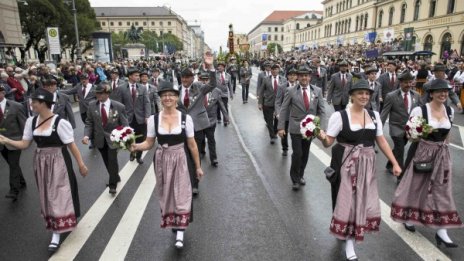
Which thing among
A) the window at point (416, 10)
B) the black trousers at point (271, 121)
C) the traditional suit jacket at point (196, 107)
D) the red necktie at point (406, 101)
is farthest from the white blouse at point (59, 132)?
the window at point (416, 10)

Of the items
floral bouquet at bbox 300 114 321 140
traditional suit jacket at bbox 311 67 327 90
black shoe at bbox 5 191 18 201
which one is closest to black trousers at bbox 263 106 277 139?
floral bouquet at bbox 300 114 321 140

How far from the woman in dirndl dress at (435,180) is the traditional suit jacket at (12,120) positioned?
6.21 m

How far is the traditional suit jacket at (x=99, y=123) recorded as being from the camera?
20.7 feet

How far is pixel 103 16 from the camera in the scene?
135375 millimetres

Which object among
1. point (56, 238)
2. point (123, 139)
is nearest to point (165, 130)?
point (123, 139)

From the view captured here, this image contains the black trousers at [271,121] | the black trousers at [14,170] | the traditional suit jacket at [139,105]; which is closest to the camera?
the black trousers at [14,170]

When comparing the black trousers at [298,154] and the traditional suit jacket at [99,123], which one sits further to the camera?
Answer: the traditional suit jacket at [99,123]

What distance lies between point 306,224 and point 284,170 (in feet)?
8.01

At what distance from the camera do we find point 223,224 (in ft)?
16.5

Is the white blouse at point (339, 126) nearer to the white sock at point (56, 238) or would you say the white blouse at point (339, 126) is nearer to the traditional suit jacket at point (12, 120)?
the white sock at point (56, 238)

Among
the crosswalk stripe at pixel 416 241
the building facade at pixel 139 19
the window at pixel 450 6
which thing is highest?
the building facade at pixel 139 19

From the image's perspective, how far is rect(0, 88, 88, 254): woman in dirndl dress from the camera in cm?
433

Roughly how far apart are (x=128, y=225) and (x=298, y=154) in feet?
9.91

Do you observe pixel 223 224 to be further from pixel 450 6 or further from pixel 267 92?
pixel 450 6
